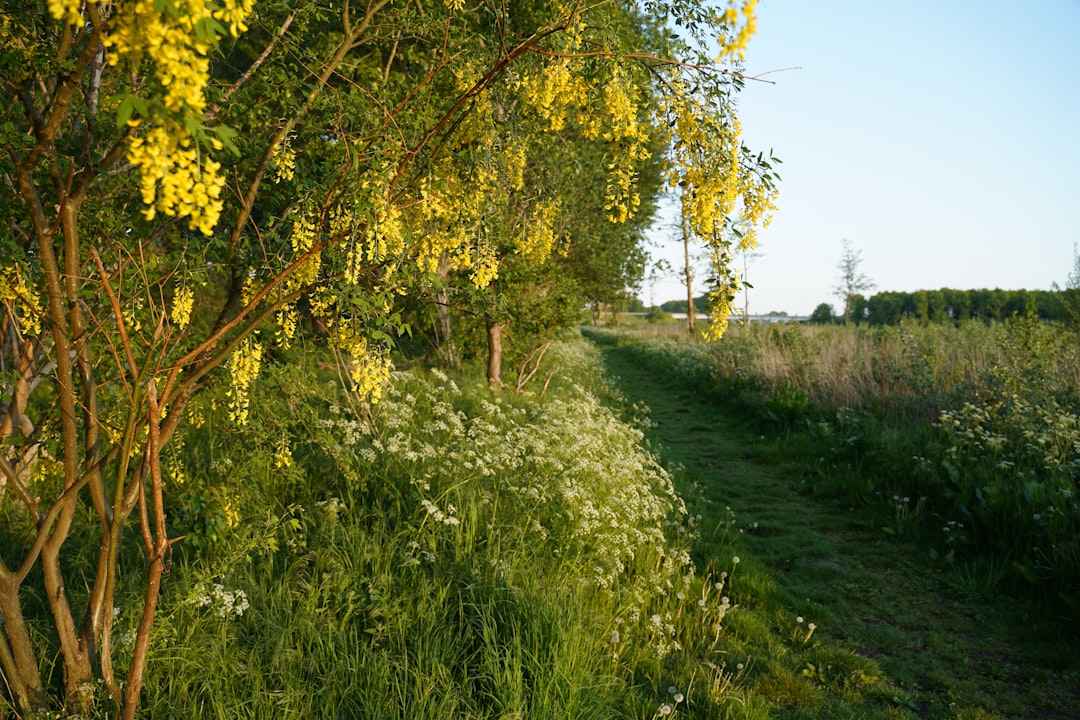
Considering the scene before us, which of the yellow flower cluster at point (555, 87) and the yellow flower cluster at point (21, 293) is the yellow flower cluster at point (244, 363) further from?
the yellow flower cluster at point (555, 87)

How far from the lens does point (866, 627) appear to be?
187 inches

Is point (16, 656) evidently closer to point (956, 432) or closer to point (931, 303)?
point (956, 432)

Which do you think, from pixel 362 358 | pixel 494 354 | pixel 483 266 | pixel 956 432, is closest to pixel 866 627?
pixel 956 432

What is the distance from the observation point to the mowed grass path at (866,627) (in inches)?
152

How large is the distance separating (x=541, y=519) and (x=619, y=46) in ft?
10.3

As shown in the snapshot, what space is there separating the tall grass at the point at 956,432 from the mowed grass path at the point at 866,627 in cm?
38

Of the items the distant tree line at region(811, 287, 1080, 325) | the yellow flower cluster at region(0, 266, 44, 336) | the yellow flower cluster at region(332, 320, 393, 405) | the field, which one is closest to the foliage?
the distant tree line at region(811, 287, 1080, 325)

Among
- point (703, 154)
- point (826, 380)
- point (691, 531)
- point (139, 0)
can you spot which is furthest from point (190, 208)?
point (826, 380)

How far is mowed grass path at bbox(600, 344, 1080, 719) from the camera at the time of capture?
3.86 metres

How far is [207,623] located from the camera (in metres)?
3.40

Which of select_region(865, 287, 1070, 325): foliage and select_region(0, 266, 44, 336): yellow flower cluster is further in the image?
select_region(865, 287, 1070, 325): foliage

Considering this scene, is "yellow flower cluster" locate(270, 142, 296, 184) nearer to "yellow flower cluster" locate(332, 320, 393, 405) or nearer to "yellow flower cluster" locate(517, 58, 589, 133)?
"yellow flower cluster" locate(332, 320, 393, 405)

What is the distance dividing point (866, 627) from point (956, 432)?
143 inches

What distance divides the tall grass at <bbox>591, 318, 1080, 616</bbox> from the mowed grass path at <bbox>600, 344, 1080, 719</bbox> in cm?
38
